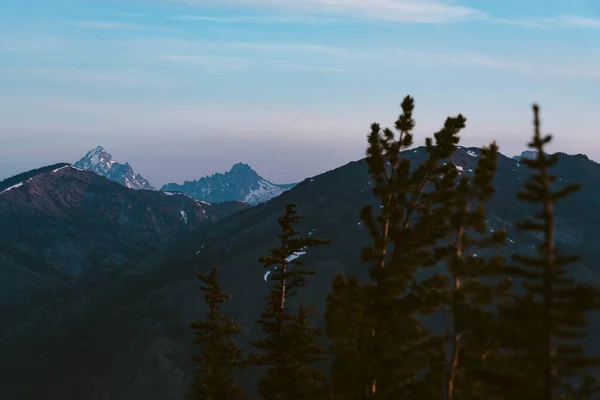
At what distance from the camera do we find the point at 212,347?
5197 cm

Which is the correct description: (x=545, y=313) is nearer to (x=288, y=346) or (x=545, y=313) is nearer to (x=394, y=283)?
(x=394, y=283)

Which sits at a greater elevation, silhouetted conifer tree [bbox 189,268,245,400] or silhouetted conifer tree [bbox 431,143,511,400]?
silhouetted conifer tree [bbox 431,143,511,400]

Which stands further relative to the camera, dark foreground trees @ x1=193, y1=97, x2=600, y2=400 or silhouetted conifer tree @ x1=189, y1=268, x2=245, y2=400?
silhouetted conifer tree @ x1=189, y1=268, x2=245, y2=400

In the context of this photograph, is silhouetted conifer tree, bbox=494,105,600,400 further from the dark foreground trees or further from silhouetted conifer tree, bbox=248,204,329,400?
silhouetted conifer tree, bbox=248,204,329,400

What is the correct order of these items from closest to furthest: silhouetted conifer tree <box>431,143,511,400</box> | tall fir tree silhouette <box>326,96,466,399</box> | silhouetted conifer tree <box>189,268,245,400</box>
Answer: silhouetted conifer tree <box>431,143,511,400</box>
tall fir tree silhouette <box>326,96,466,399</box>
silhouetted conifer tree <box>189,268,245,400</box>

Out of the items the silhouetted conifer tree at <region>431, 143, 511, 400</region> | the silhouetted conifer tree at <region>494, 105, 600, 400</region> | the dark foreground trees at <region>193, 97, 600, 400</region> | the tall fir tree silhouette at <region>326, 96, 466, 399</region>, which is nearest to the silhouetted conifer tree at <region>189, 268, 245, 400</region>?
the dark foreground trees at <region>193, 97, 600, 400</region>

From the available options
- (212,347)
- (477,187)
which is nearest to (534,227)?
(477,187)

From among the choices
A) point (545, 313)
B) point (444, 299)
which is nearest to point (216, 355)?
point (444, 299)

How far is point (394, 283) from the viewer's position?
29.5 m

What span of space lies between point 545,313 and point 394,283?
30.4 ft

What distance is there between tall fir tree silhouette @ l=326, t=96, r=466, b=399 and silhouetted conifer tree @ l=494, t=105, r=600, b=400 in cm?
752

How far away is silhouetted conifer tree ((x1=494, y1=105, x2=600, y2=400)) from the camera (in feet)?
67.2

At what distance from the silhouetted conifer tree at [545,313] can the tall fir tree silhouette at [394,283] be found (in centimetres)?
752

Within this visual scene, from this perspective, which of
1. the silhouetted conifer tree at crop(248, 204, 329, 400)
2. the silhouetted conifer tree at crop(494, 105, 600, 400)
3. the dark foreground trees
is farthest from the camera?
the silhouetted conifer tree at crop(248, 204, 329, 400)
